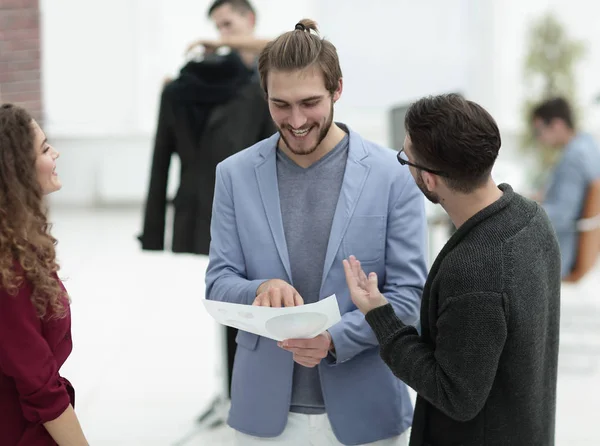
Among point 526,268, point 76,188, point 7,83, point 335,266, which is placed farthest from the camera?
point 76,188

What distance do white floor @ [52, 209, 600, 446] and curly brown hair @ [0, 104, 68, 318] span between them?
1.94m

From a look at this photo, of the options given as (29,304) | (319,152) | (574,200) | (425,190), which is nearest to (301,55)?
(319,152)

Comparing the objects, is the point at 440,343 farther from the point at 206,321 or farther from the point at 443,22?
the point at 443,22

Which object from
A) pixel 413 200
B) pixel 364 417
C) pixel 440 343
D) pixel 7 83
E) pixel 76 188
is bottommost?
pixel 76 188

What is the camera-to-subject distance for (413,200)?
5.99 ft

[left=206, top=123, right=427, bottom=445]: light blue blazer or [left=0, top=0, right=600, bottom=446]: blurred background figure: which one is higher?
[left=206, top=123, right=427, bottom=445]: light blue blazer

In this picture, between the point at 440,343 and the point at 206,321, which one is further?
the point at 206,321

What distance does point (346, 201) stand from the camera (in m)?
1.79

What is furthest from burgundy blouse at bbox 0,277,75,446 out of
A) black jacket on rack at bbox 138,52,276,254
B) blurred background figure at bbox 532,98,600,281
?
blurred background figure at bbox 532,98,600,281

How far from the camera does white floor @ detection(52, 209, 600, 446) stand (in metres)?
3.61

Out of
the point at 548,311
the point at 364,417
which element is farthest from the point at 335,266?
the point at 548,311

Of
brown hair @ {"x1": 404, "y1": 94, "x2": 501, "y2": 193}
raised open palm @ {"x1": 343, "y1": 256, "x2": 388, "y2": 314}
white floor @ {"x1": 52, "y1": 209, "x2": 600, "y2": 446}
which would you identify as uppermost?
brown hair @ {"x1": 404, "y1": 94, "x2": 501, "y2": 193}

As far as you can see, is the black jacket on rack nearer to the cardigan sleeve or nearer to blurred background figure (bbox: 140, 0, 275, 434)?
blurred background figure (bbox: 140, 0, 275, 434)

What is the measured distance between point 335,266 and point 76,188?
7938mm
